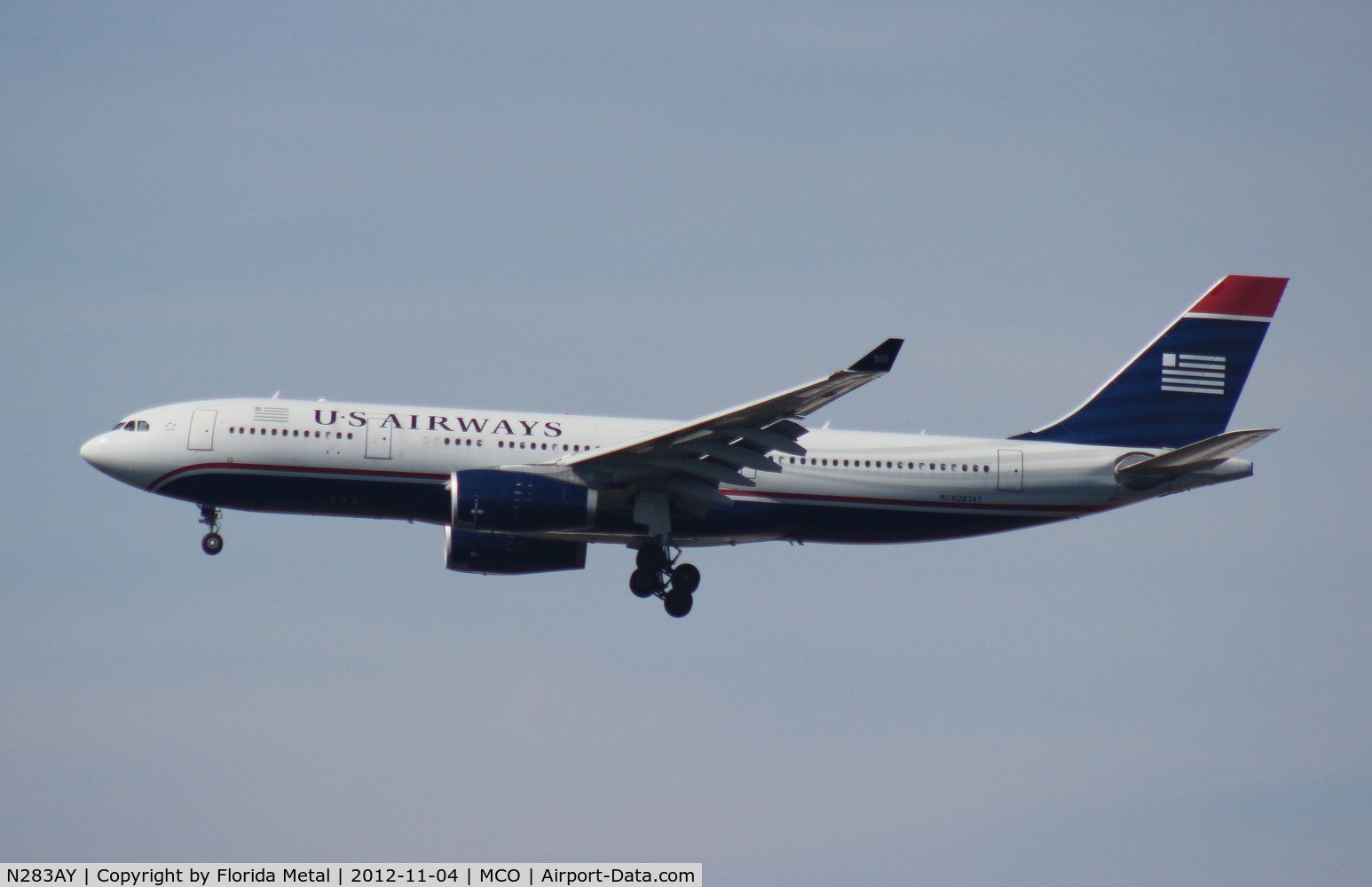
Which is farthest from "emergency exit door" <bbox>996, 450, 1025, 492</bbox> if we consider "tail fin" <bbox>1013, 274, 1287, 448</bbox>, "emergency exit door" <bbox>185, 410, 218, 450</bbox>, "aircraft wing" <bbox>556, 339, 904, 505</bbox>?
"emergency exit door" <bbox>185, 410, 218, 450</bbox>

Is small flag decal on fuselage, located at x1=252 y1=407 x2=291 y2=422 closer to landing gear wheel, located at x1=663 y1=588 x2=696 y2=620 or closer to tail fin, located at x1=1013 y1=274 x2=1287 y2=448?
landing gear wheel, located at x1=663 y1=588 x2=696 y2=620

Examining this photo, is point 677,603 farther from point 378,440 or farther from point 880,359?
point 880,359

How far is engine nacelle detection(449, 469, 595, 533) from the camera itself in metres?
37.4

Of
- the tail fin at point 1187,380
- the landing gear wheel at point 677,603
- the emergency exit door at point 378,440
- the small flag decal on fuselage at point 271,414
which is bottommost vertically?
the landing gear wheel at point 677,603

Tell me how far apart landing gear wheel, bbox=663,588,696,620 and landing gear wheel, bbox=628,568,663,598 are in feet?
1.14

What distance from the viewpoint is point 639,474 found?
38469 mm

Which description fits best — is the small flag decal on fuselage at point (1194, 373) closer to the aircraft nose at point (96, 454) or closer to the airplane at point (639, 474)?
the airplane at point (639, 474)

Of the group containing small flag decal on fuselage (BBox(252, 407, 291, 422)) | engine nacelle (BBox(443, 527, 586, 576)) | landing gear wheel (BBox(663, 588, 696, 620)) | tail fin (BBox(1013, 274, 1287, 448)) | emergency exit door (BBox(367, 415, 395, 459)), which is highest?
tail fin (BBox(1013, 274, 1287, 448))

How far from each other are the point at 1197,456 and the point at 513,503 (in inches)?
595

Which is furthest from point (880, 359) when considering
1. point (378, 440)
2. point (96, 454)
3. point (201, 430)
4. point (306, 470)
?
point (96, 454)

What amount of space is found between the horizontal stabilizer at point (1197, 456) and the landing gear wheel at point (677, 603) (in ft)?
34.2

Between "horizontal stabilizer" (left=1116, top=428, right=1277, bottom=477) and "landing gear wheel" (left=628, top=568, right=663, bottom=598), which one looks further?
"landing gear wheel" (left=628, top=568, right=663, bottom=598)

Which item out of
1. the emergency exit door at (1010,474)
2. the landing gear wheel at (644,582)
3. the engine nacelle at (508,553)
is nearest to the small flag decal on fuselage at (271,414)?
the engine nacelle at (508,553)

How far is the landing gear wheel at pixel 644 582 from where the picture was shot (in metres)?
40.3
